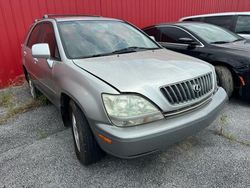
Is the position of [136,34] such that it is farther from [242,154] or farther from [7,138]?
[7,138]

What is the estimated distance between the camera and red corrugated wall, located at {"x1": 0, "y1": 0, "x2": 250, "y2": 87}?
510cm

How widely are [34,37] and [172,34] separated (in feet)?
9.56

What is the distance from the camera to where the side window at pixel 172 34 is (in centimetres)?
479

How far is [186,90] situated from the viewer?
2.14 m

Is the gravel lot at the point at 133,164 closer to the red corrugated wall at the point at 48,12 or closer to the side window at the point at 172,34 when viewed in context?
the side window at the point at 172,34

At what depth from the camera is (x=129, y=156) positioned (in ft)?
6.37

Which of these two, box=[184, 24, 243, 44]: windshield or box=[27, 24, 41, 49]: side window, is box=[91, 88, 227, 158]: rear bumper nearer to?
box=[27, 24, 41, 49]: side window

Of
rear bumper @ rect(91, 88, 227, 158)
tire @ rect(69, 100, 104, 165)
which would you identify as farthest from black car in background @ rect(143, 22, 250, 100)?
tire @ rect(69, 100, 104, 165)

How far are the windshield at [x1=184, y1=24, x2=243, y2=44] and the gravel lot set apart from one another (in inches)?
76.6

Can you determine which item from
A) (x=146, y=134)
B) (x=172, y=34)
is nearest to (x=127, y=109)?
(x=146, y=134)

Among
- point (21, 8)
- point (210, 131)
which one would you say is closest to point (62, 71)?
point (210, 131)

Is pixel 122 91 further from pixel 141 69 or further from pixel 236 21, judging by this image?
pixel 236 21

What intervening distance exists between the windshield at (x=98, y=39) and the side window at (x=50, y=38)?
148 millimetres

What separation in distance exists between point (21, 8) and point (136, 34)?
3240 mm
